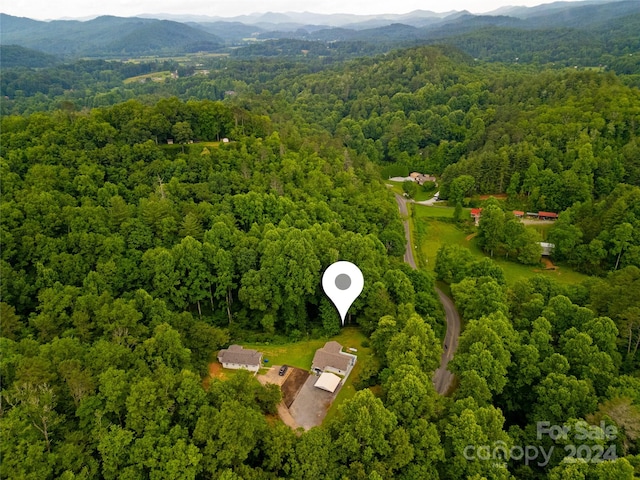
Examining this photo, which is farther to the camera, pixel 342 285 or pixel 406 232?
pixel 406 232

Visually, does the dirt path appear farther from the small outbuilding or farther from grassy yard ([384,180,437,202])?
the small outbuilding

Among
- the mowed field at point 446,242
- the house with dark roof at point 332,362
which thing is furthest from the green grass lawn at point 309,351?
the mowed field at point 446,242

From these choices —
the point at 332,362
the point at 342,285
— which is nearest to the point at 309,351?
the point at 332,362

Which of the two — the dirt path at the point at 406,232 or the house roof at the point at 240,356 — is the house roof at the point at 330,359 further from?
the dirt path at the point at 406,232

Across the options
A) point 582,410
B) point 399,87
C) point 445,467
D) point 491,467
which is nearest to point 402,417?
point 445,467

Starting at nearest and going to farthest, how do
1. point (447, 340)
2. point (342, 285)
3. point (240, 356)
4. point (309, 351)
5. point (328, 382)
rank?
1. point (328, 382)
2. point (240, 356)
3. point (309, 351)
4. point (342, 285)
5. point (447, 340)

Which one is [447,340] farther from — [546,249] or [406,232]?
[406,232]
